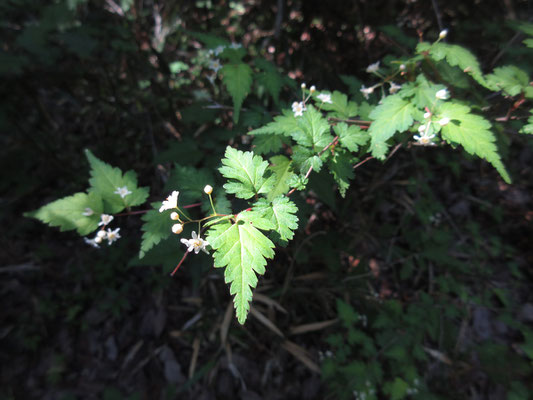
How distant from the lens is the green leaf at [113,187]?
1.67 metres

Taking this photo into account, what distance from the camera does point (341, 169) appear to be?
1.40m

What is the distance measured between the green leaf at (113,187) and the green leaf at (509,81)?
2.17 metres

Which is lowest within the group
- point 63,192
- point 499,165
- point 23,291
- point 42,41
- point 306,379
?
point 306,379

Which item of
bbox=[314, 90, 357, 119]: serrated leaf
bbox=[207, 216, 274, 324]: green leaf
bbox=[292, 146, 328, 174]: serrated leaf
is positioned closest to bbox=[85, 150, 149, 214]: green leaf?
bbox=[207, 216, 274, 324]: green leaf

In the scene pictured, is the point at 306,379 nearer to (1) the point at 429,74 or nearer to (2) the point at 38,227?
(1) the point at 429,74

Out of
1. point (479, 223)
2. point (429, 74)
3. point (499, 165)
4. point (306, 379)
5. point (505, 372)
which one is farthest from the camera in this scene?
point (479, 223)

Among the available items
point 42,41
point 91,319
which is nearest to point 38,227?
point 91,319

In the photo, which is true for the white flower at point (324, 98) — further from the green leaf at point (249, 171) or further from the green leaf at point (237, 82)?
the green leaf at point (249, 171)

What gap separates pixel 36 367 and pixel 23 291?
2.93ft

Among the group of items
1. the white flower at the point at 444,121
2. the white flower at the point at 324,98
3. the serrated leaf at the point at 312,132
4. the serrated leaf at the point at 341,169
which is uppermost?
the white flower at the point at 324,98

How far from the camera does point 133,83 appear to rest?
373 centimetres

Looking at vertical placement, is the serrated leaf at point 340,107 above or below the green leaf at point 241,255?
above

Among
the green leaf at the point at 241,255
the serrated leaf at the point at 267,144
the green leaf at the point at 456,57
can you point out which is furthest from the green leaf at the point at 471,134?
the green leaf at the point at 241,255

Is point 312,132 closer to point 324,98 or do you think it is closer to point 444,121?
point 324,98
